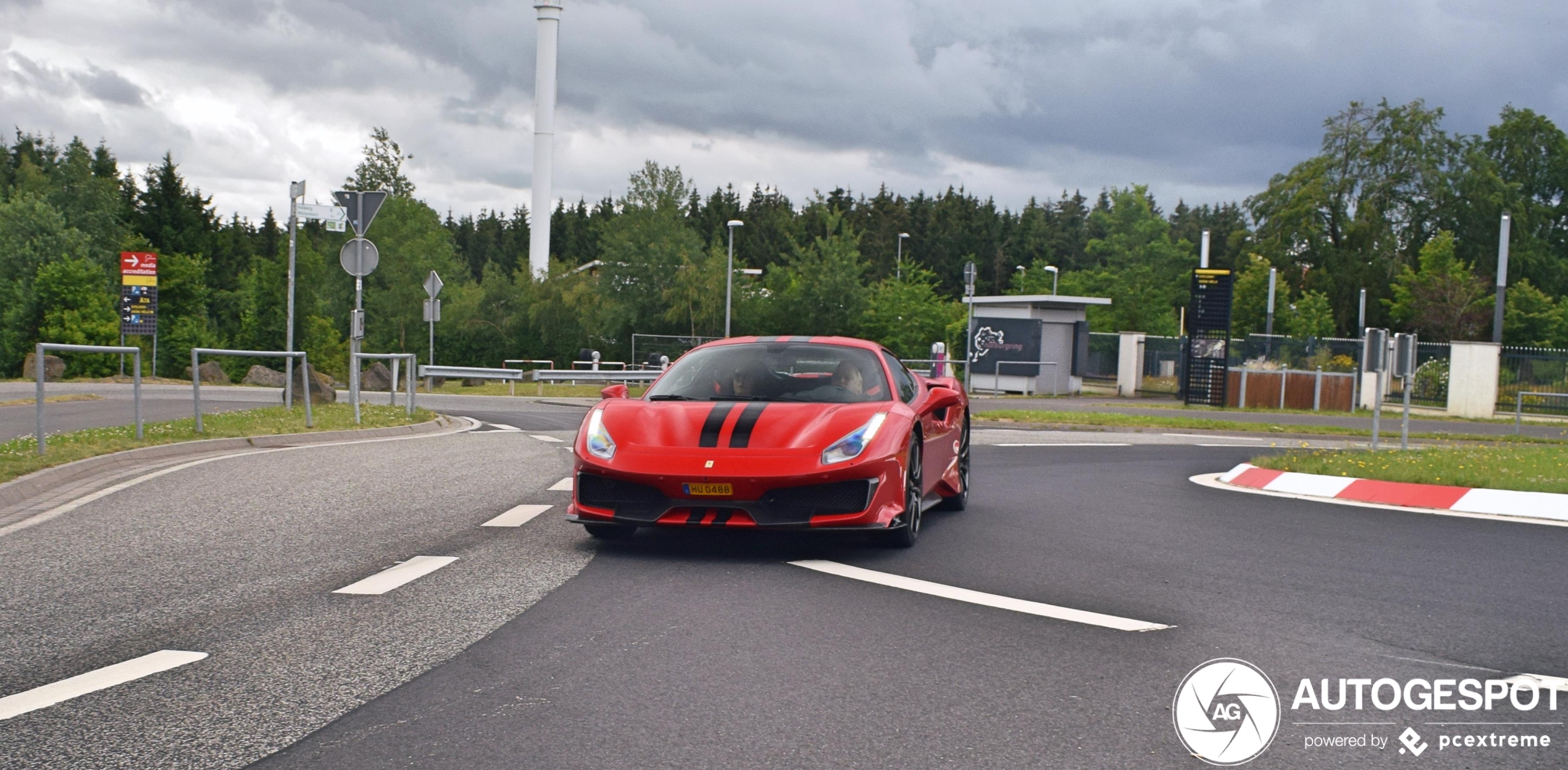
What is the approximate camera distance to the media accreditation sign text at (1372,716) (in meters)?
3.73

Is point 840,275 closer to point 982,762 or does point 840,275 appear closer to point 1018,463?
point 1018,463

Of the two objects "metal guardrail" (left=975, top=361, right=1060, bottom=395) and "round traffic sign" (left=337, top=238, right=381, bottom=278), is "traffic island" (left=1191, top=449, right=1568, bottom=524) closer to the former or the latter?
"round traffic sign" (left=337, top=238, right=381, bottom=278)

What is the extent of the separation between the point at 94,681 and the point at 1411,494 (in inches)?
398

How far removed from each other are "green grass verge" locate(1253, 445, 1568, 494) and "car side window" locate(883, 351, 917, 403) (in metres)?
5.40

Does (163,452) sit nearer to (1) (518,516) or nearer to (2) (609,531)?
(1) (518,516)

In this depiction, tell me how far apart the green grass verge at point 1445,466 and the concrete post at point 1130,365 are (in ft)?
83.8

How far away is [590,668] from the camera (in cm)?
452

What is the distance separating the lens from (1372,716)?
4.09 metres

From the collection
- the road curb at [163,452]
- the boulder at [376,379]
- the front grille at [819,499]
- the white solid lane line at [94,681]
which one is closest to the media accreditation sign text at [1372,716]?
the front grille at [819,499]

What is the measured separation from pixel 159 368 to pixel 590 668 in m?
55.1

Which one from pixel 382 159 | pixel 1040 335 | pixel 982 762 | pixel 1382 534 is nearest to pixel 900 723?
pixel 982 762

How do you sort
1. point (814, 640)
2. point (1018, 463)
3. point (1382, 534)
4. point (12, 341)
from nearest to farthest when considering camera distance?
point (814, 640)
point (1382, 534)
point (1018, 463)
point (12, 341)

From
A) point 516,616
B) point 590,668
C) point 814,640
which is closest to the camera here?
point 590,668

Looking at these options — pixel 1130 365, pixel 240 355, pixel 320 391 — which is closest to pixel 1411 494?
pixel 240 355
